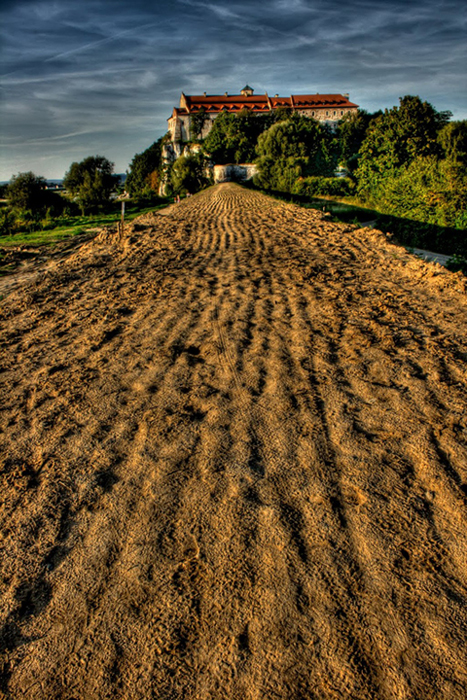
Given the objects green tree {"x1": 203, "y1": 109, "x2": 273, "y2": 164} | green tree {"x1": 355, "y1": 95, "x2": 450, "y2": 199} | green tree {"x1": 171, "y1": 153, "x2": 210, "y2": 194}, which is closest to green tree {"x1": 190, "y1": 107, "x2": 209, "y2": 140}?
green tree {"x1": 203, "y1": 109, "x2": 273, "y2": 164}

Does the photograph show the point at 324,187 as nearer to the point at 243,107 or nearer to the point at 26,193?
the point at 26,193

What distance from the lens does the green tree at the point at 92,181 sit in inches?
1698

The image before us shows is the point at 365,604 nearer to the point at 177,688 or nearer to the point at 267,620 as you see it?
the point at 267,620

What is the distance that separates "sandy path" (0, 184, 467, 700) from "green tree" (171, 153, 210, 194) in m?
49.5

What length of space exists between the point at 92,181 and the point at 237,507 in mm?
47716

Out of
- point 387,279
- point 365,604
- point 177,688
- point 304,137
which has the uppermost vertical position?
point 304,137

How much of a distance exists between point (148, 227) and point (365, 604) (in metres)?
14.4

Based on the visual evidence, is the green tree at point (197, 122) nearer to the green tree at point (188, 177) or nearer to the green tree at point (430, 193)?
the green tree at point (188, 177)

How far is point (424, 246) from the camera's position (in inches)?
782

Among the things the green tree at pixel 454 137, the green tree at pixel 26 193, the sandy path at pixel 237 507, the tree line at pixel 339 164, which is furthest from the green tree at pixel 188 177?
the sandy path at pixel 237 507

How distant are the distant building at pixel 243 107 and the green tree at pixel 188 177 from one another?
23713mm

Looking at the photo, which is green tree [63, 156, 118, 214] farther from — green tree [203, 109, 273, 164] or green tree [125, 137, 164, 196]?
green tree [125, 137, 164, 196]

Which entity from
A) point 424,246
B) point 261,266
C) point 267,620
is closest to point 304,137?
point 424,246

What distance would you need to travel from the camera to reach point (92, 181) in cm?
4459
